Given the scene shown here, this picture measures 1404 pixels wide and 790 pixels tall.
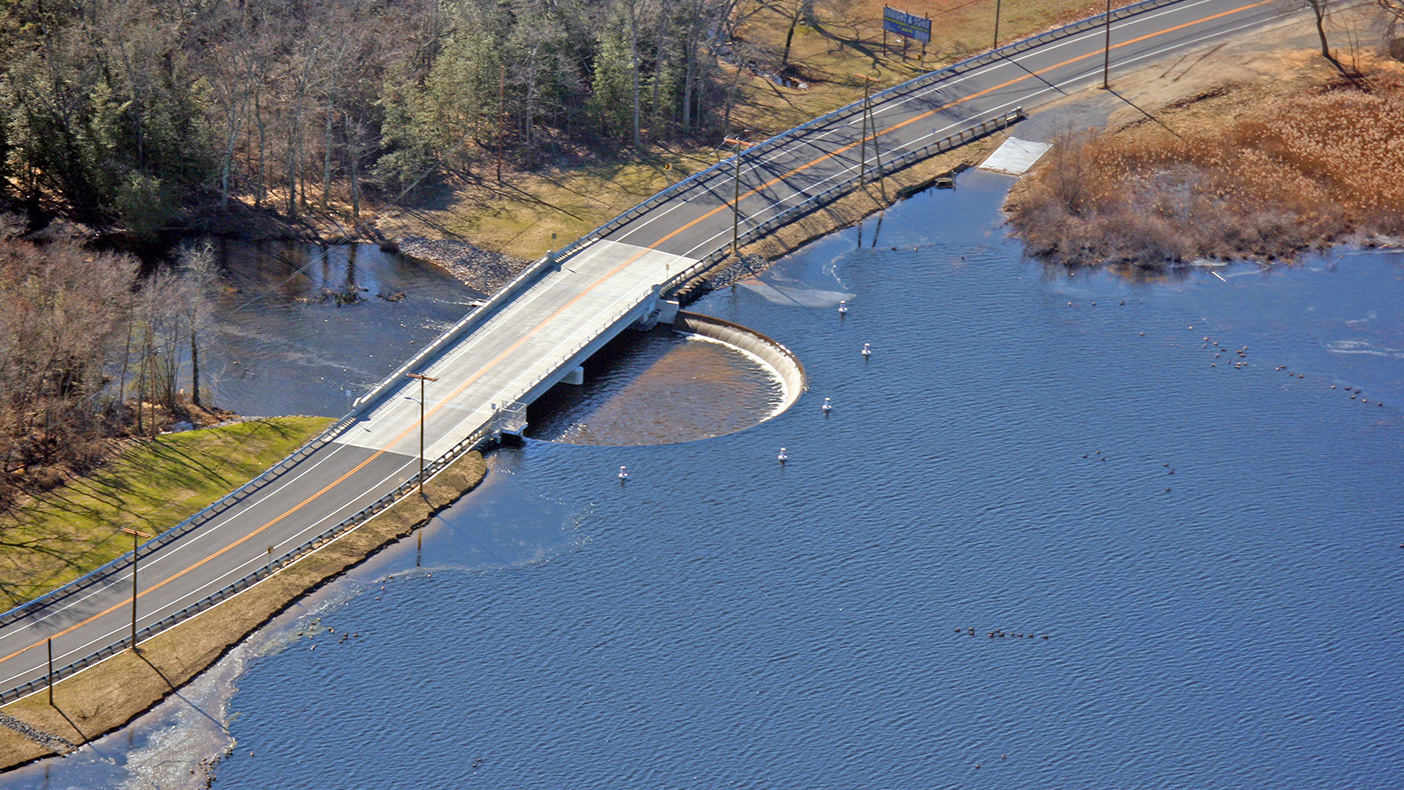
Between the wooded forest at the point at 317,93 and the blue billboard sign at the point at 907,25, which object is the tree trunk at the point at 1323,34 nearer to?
the blue billboard sign at the point at 907,25

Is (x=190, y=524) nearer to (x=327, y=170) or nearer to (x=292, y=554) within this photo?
(x=292, y=554)

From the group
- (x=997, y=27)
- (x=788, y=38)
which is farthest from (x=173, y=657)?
(x=997, y=27)

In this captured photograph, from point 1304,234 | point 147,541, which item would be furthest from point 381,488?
point 1304,234

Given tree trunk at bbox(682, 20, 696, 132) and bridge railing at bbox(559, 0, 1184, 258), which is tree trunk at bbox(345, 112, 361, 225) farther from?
tree trunk at bbox(682, 20, 696, 132)

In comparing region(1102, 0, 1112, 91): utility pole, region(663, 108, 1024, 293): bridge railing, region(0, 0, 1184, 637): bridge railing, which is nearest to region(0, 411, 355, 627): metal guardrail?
region(0, 0, 1184, 637): bridge railing

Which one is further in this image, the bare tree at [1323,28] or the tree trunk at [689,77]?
the bare tree at [1323,28]

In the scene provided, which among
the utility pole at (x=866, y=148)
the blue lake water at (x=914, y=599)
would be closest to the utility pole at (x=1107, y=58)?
the utility pole at (x=866, y=148)

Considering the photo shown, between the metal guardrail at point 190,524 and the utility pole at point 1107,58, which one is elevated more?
the utility pole at point 1107,58
